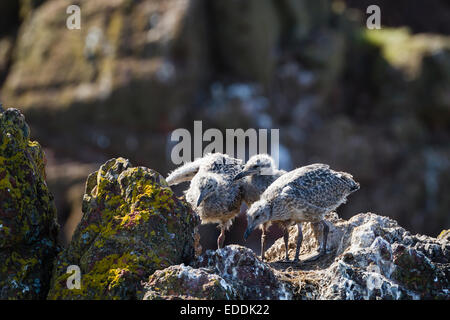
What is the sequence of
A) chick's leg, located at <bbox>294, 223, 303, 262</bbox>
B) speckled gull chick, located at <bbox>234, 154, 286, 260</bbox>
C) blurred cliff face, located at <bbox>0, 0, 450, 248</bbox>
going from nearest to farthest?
1. chick's leg, located at <bbox>294, 223, 303, 262</bbox>
2. speckled gull chick, located at <bbox>234, 154, 286, 260</bbox>
3. blurred cliff face, located at <bbox>0, 0, 450, 248</bbox>

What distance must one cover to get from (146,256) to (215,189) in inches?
97.0

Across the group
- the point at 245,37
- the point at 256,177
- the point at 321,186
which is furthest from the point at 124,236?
the point at 245,37

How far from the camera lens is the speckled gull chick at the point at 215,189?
8.45 meters

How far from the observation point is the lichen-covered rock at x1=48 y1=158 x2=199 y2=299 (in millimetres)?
5965

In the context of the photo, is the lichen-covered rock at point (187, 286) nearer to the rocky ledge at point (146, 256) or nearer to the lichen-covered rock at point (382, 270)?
the rocky ledge at point (146, 256)

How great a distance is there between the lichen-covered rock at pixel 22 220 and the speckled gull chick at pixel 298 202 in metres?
2.35

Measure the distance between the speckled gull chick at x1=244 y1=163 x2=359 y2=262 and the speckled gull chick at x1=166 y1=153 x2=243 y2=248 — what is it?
29.6 inches

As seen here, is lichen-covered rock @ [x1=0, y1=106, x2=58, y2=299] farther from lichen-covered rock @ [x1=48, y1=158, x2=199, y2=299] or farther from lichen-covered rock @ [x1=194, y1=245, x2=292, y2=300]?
lichen-covered rock @ [x1=194, y1=245, x2=292, y2=300]

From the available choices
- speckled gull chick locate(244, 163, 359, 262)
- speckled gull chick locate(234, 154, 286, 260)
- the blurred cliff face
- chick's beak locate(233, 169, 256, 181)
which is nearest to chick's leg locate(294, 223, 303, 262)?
speckled gull chick locate(244, 163, 359, 262)

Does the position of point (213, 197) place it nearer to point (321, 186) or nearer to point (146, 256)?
point (321, 186)

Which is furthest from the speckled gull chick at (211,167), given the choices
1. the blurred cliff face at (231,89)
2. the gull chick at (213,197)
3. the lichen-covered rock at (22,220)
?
the blurred cliff face at (231,89)

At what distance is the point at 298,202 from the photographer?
7.86 m

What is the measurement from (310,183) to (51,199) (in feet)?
10.2
